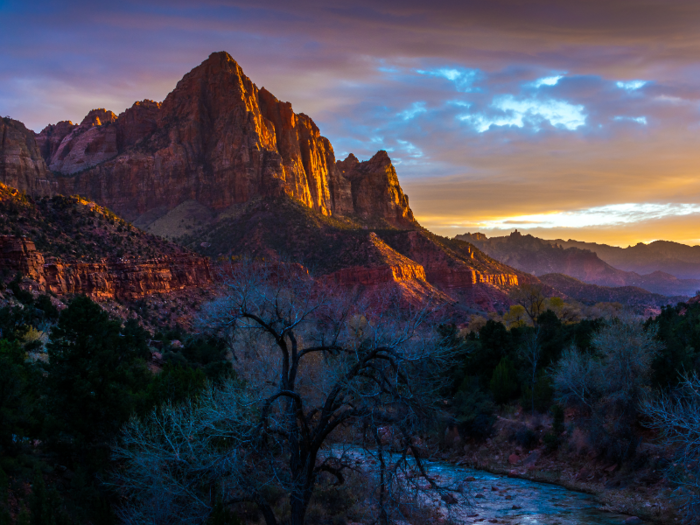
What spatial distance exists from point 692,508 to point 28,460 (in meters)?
19.0

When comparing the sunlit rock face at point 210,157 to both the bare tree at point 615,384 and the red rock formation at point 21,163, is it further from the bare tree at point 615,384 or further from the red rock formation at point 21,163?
the bare tree at point 615,384

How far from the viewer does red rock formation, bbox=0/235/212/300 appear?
3738 cm

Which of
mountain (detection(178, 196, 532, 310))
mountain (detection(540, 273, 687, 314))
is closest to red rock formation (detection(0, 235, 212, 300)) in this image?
mountain (detection(178, 196, 532, 310))

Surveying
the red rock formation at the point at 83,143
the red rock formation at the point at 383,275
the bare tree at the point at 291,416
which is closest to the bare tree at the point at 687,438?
the bare tree at the point at 291,416

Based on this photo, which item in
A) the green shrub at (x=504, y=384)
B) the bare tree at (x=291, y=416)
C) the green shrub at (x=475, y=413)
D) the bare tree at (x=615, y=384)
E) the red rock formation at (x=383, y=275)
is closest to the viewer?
the bare tree at (x=291, y=416)

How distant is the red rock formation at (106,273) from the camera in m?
37.4

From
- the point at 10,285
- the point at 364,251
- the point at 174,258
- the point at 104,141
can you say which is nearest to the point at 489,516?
the point at 10,285

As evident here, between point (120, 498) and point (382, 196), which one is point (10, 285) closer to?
point (120, 498)

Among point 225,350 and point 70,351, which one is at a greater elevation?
point 70,351

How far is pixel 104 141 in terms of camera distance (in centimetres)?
13888

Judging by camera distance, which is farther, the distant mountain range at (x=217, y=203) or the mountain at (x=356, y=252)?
the mountain at (x=356, y=252)

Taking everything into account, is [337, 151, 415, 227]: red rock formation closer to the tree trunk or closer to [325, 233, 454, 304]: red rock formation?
[325, 233, 454, 304]: red rock formation

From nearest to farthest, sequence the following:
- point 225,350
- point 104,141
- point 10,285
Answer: point 10,285 < point 225,350 < point 104,141

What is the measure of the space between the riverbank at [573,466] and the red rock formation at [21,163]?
91.2 m
